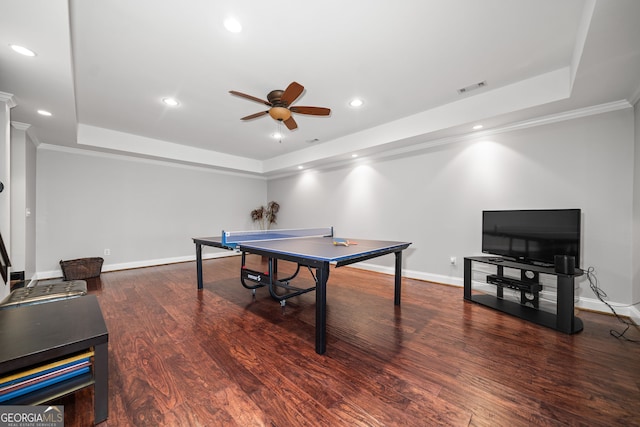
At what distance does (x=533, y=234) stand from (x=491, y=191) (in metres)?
0.93

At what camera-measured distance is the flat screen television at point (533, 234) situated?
265cm

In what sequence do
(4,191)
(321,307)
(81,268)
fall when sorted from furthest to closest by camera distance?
(81,268) → (4,191) → (321,307)

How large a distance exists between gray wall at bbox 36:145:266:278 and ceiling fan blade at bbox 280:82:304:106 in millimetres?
4582

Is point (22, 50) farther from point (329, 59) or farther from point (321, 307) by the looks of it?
point (321, 307)

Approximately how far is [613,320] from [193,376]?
4.26 m

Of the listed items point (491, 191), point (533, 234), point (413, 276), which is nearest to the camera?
point (533, 234)

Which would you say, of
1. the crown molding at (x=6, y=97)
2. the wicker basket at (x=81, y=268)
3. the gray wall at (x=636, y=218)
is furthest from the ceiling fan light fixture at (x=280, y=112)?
the wicker basket at (x=81, y=268)

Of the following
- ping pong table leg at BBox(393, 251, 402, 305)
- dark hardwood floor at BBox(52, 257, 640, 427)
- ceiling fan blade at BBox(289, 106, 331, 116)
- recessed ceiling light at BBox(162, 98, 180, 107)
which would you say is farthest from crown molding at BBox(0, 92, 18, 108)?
ping pong table leg at BBox(393, 251, 402, 305)

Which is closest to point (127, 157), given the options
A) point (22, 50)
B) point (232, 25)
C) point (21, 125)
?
point (21, 125)

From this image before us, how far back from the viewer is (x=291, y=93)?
8.00ft

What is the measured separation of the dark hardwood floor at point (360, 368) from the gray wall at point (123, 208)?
110 inches

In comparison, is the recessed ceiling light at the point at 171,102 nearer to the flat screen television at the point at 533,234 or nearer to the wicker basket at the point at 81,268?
the wicker basket at the point at 81,268

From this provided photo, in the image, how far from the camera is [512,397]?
1.51m

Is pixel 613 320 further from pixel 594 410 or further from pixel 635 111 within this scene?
pixel 635 111
